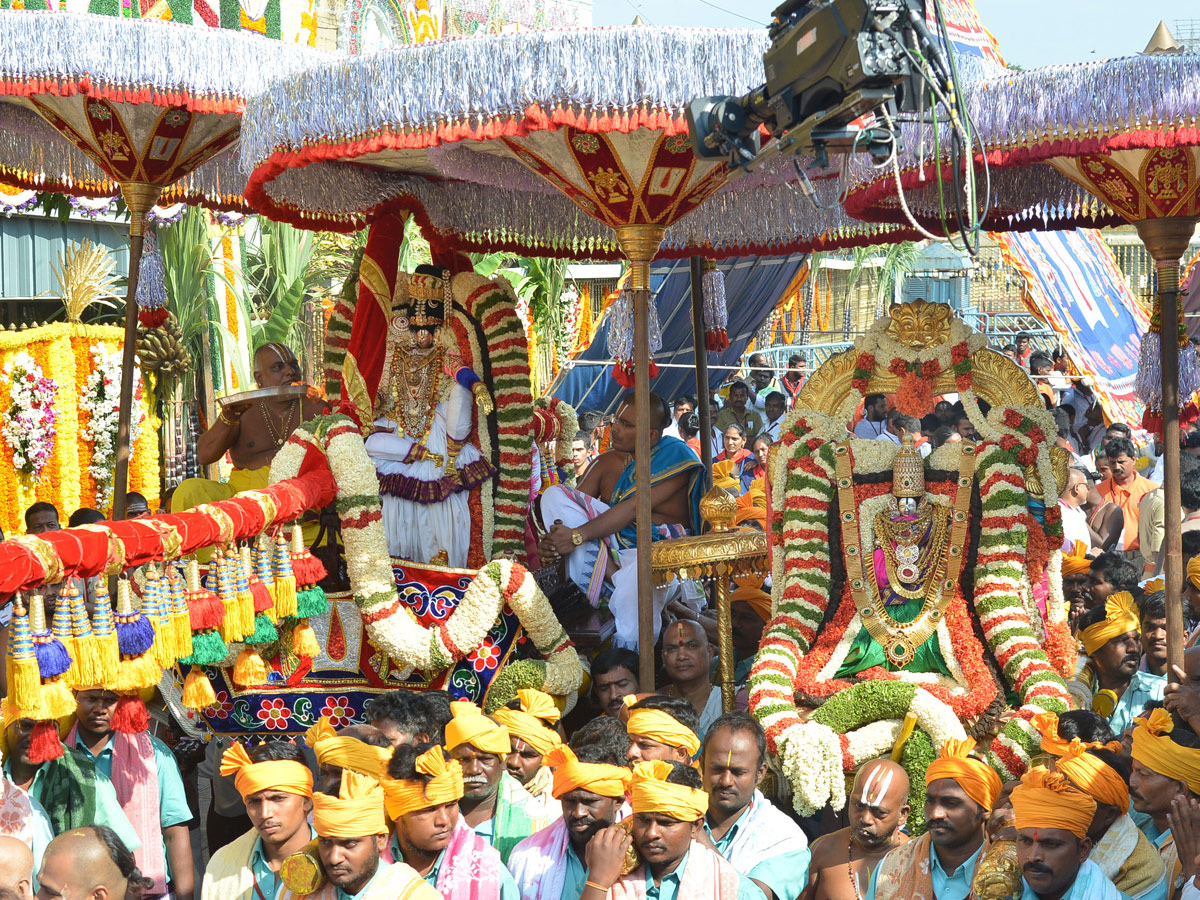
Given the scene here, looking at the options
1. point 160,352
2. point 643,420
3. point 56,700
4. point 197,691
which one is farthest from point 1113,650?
point 160,352

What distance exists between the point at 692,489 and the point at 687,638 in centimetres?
128

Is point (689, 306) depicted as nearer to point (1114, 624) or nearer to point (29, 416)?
point (29, 416)

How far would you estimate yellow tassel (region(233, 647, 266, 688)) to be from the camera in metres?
6.04

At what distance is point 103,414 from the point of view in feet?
37.1

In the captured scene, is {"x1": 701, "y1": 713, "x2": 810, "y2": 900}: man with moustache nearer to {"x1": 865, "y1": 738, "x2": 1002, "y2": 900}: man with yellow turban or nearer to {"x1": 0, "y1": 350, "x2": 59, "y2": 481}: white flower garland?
{"x1": 865, "y1": 738, "x2": 1002, "y2": 900}: man with yellow turban

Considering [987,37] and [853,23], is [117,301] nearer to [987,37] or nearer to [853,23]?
[987,37]

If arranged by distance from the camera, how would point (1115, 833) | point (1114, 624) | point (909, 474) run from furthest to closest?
point (909, 474)
point (1114, 624)
point (1115, 833)

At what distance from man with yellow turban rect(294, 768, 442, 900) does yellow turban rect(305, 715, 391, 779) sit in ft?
1.58

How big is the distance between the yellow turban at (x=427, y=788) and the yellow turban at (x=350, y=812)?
0.20 m

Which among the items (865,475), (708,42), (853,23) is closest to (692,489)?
(865,475)

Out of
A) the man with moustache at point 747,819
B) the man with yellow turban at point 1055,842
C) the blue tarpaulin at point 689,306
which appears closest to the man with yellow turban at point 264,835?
the man with moustache at point 747,819

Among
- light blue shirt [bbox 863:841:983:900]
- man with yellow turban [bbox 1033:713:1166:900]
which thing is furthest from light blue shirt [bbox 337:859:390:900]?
man with yellow turban [bbox 1033:713:1166:900]

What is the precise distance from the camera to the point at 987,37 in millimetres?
9344

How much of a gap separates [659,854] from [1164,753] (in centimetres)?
144
